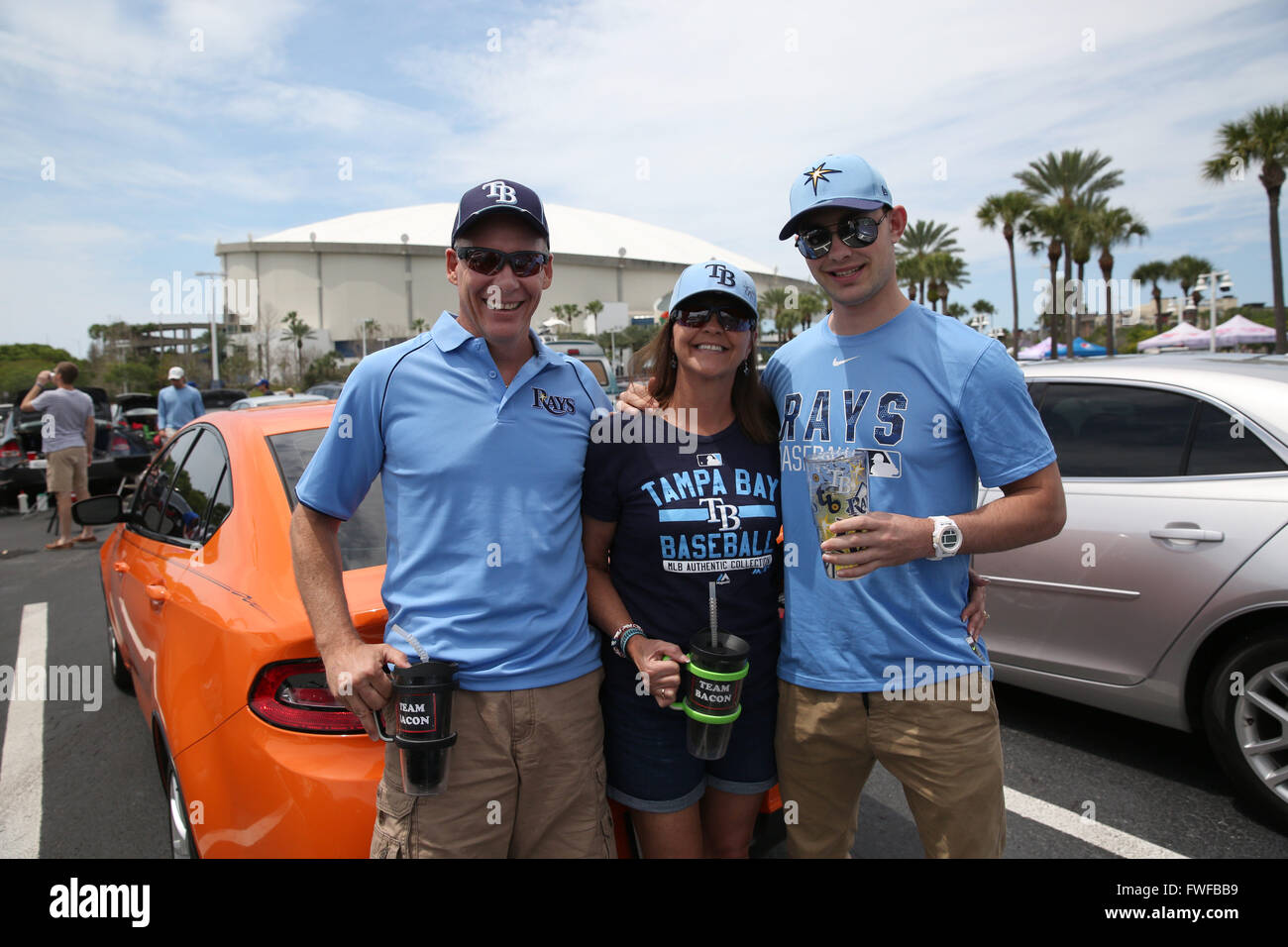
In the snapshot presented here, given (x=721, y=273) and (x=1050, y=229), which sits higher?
(x=1050, y=229)

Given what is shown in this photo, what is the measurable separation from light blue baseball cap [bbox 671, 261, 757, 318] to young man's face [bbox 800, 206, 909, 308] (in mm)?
188

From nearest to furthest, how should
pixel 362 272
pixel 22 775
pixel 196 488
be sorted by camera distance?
pixel 196 488
pixel 22 775
pixel 362 272

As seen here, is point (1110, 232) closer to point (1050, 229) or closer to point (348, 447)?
point (1050, 229)

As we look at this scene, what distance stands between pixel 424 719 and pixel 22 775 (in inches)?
131

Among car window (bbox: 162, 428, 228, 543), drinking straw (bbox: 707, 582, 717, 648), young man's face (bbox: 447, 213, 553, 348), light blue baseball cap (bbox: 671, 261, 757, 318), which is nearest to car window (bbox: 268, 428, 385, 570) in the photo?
car window (bbox: 162, 428, 228, 543)

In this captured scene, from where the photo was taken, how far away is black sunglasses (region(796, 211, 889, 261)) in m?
1.85

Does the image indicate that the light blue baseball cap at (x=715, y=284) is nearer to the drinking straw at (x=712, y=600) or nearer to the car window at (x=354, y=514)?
the drinking straw at (x=712, y=600)

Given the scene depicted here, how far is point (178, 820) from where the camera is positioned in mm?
2352

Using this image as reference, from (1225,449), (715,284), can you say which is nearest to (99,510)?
(715,284)

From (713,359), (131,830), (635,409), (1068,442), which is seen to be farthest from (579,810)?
(1068,442)

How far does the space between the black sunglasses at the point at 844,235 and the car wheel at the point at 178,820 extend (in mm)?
2348

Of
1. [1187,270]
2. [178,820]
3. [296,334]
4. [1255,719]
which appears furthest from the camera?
[296,334]

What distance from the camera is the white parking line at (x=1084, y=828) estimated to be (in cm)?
267
